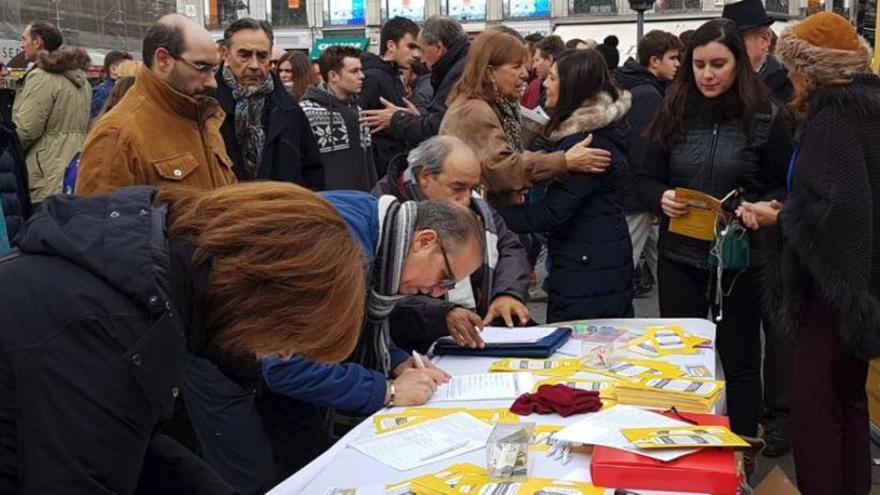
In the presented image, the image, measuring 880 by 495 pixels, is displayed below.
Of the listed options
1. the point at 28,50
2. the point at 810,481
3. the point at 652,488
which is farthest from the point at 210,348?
the point at 28,50

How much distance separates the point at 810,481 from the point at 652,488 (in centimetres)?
131

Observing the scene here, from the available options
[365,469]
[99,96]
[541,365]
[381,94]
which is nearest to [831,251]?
[541,365]

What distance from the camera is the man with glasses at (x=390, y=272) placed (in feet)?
7.50

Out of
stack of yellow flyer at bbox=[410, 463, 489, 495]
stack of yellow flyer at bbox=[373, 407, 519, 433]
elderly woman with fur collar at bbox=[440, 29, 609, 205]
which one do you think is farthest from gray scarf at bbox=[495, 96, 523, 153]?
stack of yellow flyer at bbox=[410, 463, 489, 495]

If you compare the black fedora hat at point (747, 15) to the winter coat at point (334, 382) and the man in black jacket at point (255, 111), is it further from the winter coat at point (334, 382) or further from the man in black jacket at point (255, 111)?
the winter coat at point (334, 382)

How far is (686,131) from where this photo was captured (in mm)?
3506

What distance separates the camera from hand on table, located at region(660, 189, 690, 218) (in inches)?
133

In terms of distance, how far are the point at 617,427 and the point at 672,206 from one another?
1.53m

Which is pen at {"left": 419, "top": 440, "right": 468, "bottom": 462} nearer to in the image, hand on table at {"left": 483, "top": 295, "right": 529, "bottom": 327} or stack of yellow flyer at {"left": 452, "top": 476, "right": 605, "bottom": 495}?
stack of yellow flyer at {"left": 452, "top": 476, "right": 605, "bottom": 495}

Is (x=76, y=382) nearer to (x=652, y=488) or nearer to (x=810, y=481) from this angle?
(x=652, y=488)

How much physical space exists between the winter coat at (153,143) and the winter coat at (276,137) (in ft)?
2.50

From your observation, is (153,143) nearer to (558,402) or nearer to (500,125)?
(500,125)

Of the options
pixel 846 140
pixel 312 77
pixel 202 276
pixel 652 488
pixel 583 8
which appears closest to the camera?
pixel 202 276

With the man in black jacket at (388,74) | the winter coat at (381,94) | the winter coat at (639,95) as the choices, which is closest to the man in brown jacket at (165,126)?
the winter coat at (639,95)
